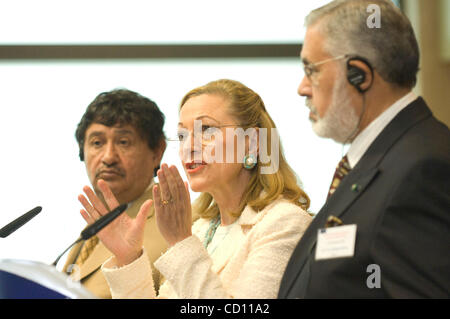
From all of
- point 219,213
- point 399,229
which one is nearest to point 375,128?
point 399,229

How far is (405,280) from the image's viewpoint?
1.38m

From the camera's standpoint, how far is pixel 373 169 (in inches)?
60.8

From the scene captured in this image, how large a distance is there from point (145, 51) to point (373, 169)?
7.94 ft

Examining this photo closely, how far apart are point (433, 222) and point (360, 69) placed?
47 cm

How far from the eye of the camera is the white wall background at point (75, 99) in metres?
3.46

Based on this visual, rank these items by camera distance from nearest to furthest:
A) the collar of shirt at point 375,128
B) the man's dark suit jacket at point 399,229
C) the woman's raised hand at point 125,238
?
the man's dark suit jacket at point 399,229, the collar of shirt at point 375,128, the woman's raised hand at point 125,238

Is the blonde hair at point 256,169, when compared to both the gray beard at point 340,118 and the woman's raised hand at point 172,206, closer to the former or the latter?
the woman's raised hand at point 172,206

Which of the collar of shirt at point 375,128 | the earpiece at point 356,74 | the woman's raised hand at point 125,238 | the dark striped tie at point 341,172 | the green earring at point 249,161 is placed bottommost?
the woman's raised hand at point 125,238

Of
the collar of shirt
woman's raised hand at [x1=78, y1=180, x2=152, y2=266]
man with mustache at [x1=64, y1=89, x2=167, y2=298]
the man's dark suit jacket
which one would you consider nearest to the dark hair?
man with mustache at [x1=64, y1=89, x2=167, y2=298]

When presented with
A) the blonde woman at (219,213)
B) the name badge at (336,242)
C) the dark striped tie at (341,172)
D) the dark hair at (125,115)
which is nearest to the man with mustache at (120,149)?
the dark hair at (125,115)

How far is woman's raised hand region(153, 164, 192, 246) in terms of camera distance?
1.90m

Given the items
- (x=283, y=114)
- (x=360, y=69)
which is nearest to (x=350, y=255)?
(x=360, y=69)

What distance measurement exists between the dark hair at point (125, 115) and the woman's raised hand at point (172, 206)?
95cm

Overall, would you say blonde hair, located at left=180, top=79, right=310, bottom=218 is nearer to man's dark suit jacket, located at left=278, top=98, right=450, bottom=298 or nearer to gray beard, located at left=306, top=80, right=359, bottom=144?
gray beard, located at left=306, top=80, right=359, bottom=144
